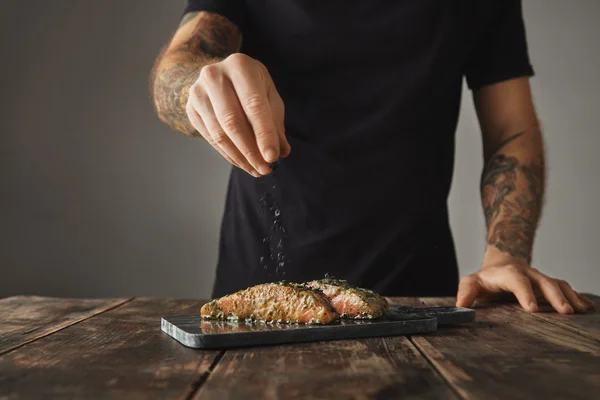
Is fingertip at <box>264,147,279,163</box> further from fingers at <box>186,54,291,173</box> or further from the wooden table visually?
the wooden table

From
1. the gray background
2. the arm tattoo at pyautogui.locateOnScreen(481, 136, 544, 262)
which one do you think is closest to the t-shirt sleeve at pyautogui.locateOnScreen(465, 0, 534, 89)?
the arm tattoo at pyautogui.locateOnScreen(481, 136, 544, 262)

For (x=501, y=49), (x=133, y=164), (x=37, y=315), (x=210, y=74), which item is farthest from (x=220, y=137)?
(x=133, y=164)

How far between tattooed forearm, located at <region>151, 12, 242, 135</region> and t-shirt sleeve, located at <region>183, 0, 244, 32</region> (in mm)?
15

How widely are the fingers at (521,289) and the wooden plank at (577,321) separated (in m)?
0.03

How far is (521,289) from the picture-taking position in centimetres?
138

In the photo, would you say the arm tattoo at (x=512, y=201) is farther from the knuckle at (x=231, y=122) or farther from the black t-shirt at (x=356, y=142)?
the knuckle at (x=231, y=122)

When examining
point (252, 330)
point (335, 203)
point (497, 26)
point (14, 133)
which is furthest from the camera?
point (14, 133)

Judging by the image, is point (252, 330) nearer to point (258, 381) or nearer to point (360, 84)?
point (258, 381)

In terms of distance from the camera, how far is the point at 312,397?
2.11 feet

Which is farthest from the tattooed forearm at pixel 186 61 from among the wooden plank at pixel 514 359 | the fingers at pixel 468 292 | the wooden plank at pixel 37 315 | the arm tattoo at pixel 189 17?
the wooden plank at pixel 514 359

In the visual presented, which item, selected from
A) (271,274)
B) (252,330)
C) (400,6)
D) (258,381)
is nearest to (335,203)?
(271,274)

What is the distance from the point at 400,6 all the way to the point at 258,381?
1.48 meters

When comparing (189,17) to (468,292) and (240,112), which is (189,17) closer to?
(240,112)

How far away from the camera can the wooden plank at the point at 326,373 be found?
2.16 ft
